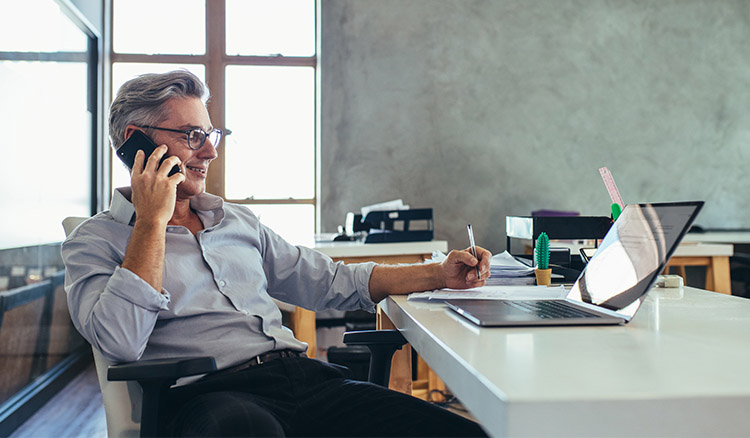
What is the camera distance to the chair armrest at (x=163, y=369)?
0.90 m

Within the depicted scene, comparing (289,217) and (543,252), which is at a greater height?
(289,217)

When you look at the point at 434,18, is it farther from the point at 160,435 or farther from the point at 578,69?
the point at 160,435

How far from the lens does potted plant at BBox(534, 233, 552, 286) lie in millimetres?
1354

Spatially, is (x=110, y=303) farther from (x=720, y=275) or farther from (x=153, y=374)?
(x=720, y=275)

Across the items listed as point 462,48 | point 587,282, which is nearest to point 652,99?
point 462,48

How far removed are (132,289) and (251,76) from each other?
3.88 metres

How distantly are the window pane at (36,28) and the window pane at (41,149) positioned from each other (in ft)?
0.30

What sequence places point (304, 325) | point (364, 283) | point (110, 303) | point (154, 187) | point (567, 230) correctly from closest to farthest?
point (110, 303)
point (154, 187)
point (364, 283)
point (567, 230)
point (304, 325)

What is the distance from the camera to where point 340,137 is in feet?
14.6

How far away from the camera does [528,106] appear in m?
4.59

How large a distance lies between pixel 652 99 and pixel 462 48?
1640 mm

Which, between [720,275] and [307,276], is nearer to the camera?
[307,276]

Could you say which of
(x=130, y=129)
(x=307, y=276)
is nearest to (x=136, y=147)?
(x=130, y=129)

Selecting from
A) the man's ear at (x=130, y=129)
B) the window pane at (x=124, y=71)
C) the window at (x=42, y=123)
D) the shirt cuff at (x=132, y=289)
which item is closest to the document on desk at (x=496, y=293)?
the shirt cuff at (x=132, y=289)
